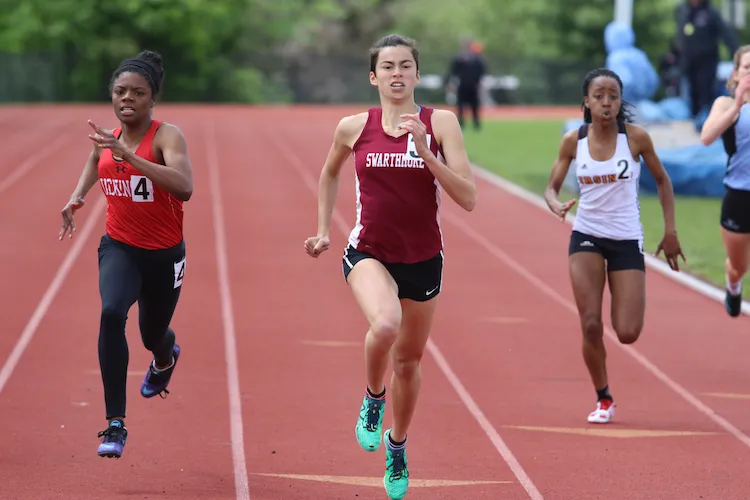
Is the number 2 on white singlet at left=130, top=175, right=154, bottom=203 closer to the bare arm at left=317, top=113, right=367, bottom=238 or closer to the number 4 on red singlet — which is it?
the number 4 on red singlet

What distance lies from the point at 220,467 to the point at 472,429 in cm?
159

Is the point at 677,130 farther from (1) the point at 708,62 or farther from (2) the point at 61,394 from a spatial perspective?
(2) the point at 61,394

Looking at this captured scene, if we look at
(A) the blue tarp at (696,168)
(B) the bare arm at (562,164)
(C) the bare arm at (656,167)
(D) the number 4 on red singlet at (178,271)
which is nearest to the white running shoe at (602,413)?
(C) the bare arm at (656,167)

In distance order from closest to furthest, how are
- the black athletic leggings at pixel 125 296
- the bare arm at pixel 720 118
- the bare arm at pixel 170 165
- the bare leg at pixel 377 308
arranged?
the bare leg at pixel 377 308 → the bare arm at pixel 170 165 → the black athletic leggings at pixel 125 296 → the bare arm at pixel 720 118

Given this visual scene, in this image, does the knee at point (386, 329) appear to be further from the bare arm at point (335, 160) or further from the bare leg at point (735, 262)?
the bare leg at point (735, 262)

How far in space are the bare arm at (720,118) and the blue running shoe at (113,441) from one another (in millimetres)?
3855

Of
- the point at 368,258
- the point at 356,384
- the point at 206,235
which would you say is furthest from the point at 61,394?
the point at 206,235

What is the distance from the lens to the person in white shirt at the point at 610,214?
23.5 ft

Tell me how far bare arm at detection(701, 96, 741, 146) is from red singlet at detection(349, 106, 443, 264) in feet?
9.14

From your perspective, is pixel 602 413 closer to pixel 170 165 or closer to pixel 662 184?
pixel 662 184

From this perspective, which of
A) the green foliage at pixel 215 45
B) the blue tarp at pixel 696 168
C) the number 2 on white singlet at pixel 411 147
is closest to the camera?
the number 2 on white singlet at pixel 411 147

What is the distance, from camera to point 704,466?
6.64 metres

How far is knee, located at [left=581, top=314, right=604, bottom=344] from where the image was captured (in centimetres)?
726

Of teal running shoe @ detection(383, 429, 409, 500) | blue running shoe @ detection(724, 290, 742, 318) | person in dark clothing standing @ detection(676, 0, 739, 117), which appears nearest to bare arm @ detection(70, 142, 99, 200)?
teal running shoe @ detection(383, 429, 409, 500)
